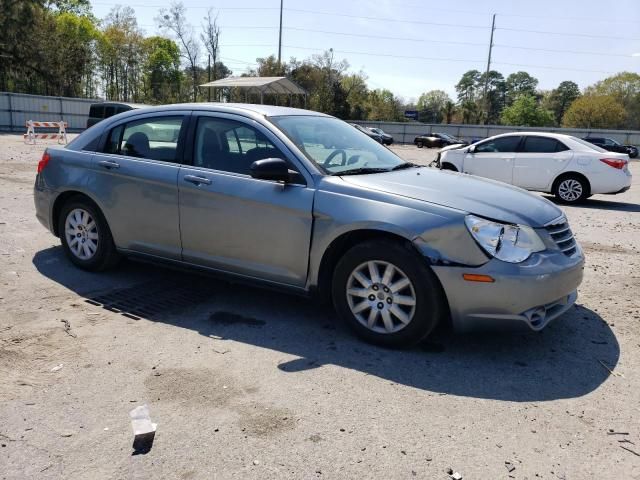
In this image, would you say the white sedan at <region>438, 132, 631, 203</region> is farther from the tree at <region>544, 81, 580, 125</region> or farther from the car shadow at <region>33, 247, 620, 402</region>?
the tree at <region>544, 81, 580, 125</region>

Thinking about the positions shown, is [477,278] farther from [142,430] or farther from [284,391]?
[142,430]

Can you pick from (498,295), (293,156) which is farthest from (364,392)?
(293,156)

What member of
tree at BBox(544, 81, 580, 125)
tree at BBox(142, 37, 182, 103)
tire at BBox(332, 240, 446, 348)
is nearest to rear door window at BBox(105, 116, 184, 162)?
tire at BBox(332, 240, 446, 348)

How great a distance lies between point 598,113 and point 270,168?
82.6 metres

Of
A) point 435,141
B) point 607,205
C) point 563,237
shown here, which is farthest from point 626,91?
point 563,237

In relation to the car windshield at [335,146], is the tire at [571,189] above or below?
below

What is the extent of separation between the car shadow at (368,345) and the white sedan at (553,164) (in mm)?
7853

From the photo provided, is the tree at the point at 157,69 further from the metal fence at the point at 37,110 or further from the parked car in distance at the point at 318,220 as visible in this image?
the parked car in distance at the point at 318,220

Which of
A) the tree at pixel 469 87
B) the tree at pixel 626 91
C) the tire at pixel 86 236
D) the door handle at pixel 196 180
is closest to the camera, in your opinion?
the door handle at pixel 196 180

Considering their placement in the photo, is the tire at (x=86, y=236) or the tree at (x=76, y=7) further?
the tree at (x=76, y=7)

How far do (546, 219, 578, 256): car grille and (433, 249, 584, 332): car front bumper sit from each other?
225mm

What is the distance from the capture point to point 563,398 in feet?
10.7

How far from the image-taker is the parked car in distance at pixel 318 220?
3592mm

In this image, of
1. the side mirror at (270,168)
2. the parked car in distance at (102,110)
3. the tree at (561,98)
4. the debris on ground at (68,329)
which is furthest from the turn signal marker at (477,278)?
the tree at (561,98)
